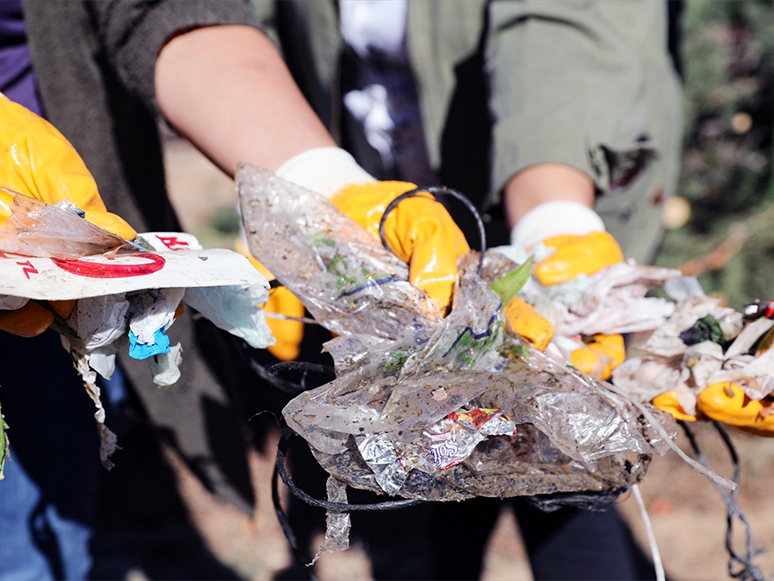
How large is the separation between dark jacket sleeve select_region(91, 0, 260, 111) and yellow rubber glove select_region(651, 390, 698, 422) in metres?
0.93

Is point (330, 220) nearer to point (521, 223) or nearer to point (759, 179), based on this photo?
point (521, 223)

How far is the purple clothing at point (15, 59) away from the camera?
1121 millimetres

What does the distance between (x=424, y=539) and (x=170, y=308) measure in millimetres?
1902

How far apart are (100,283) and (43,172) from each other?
0.62 feet

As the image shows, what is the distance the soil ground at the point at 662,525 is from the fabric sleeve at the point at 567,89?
1.27 metres

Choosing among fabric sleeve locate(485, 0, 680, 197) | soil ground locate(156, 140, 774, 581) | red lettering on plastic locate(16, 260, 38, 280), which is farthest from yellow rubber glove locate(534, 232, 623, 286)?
soil ground locate(156, 140, 774, 581)

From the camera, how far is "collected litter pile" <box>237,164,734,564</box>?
74 cm

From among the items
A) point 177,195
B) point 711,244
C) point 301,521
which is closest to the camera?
point 301,521

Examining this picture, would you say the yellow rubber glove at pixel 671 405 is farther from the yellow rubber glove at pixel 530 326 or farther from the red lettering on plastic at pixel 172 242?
the red lettering on plastic at pixel 172 242

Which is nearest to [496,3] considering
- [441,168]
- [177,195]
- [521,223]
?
[441,168]

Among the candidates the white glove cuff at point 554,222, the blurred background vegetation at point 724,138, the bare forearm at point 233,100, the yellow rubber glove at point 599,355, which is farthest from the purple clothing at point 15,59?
the blurred background vegetation at point 724,138

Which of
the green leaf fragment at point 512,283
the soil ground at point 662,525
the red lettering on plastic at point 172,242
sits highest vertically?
the red lettering on plastic at point 172,242

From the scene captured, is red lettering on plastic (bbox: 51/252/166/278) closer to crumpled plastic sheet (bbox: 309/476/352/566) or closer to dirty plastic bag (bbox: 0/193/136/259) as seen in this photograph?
dirty plastic bag (bbox: 0/193/136/259)

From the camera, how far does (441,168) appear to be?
1.62m
